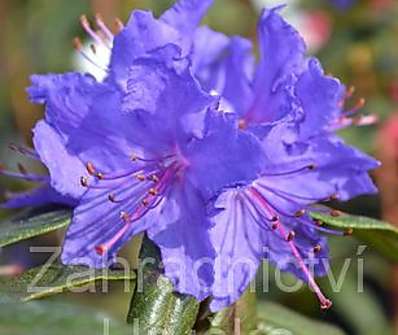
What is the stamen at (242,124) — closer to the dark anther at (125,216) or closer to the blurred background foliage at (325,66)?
the dark anther at (125,216)

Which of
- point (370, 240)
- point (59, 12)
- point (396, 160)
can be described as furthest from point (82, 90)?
point (59, 12)

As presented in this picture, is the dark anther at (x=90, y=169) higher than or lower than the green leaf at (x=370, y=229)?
higher

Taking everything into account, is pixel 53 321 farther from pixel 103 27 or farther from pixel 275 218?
pixel 103 27

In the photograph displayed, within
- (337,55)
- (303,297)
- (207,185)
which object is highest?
(337,55)

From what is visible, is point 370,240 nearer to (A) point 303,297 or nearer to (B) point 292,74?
(B) point 292,74

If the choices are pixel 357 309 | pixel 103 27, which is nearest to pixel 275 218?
pixel 103 27

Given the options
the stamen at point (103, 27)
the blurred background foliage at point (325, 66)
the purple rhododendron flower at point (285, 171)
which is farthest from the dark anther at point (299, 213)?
the blurred background foliage at point (325, 66)

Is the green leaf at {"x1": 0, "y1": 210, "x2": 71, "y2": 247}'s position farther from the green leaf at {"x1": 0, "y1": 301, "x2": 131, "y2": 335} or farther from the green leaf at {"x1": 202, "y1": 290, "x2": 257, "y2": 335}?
the green leaf at {"x1": 0, "y1": 301, "x2": 131, "y2": 335}
